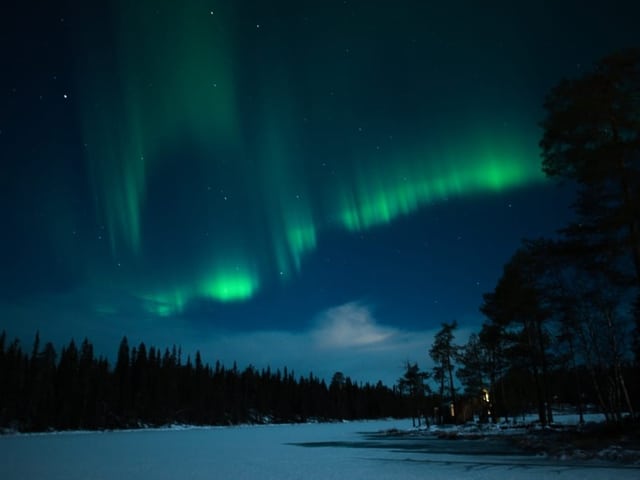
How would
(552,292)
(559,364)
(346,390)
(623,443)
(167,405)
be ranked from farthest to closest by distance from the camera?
(346,390) < (167,405) < (559,364) < (552,292) < (623,443)

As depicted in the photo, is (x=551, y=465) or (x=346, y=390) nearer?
(x=551, y=465)

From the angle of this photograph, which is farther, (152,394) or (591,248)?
(152,394)

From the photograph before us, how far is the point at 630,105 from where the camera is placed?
17734mm

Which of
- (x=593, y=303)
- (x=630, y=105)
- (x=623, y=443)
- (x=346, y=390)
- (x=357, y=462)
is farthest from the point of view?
(x=346, y=390)

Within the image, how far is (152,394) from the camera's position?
389 feet

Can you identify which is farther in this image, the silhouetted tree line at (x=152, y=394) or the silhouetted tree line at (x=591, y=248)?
the silhouetted tree line at (x=152, y=394)

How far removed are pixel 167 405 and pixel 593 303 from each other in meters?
116

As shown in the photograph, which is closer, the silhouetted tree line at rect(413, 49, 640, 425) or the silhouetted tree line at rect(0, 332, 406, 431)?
the silhouetted tree line at rect(413, 49, 640, 425)

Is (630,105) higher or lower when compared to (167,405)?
higher

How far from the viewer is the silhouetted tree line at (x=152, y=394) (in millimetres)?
88562

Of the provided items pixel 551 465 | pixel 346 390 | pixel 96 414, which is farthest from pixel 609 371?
pixel 346 390

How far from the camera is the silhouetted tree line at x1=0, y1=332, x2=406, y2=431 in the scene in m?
88.6

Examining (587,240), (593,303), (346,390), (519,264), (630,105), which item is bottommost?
(346,390)

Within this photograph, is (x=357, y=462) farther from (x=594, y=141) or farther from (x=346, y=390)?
(x=346, y=390)
